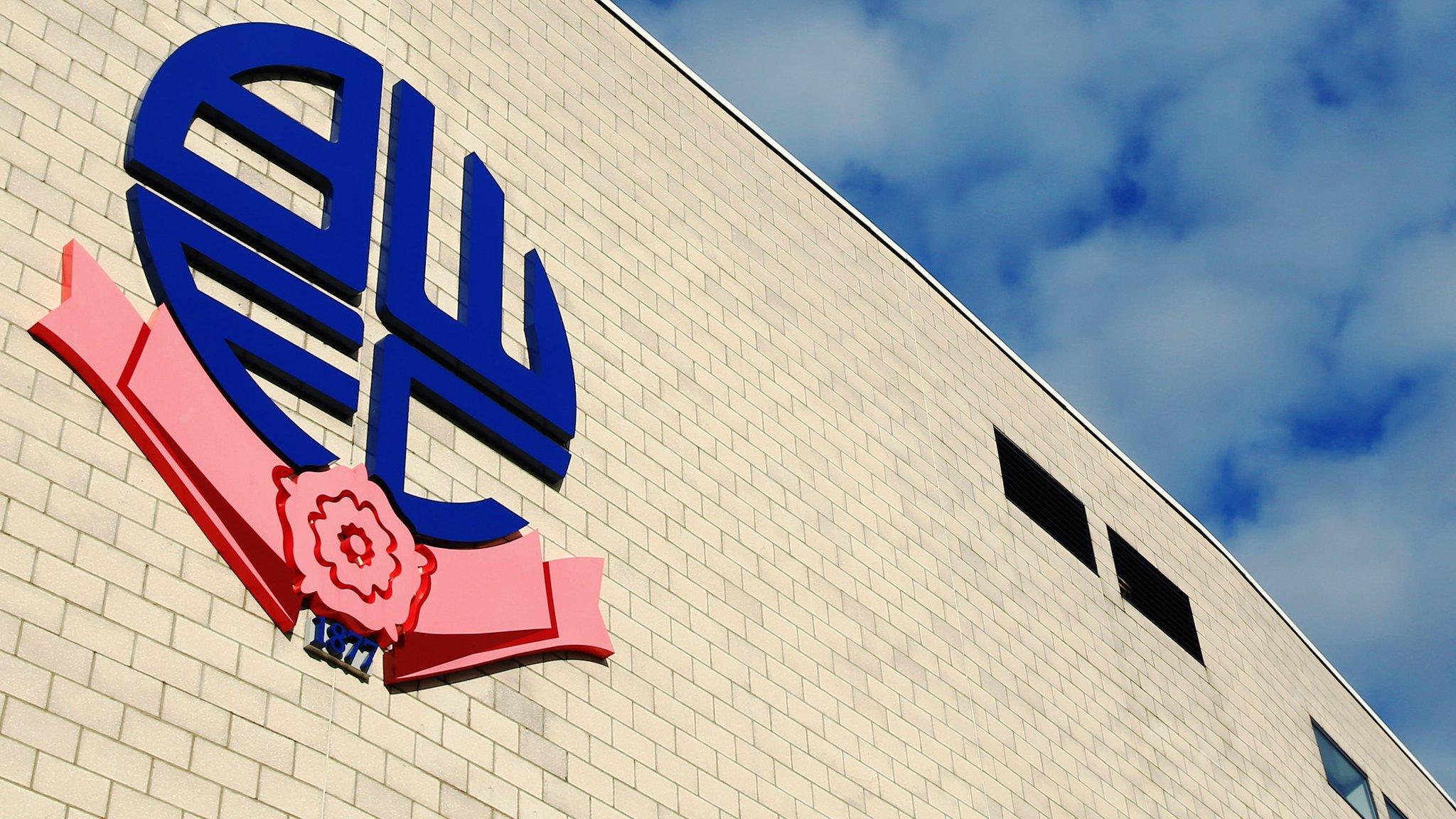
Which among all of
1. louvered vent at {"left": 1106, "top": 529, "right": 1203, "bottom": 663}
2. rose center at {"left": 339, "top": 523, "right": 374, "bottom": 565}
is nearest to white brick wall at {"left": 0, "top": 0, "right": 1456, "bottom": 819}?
louvered vent at {"left": 1106, "top": 529, "right": 1203, "bottom": 663}

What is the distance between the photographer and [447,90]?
18453 millimetres

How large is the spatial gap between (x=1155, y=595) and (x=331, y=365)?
16287 mm

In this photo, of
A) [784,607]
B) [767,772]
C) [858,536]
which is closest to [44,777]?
[767,772]

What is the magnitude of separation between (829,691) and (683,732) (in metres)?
2.64

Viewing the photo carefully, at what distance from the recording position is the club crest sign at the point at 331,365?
1324 centimetres

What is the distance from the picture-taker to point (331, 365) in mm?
14883

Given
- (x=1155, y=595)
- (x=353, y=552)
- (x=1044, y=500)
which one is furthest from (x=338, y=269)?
(x=1155, y=595)

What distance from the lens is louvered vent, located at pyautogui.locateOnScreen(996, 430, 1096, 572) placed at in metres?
25.1

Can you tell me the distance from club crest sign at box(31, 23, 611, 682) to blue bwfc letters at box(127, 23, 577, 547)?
0.02 m

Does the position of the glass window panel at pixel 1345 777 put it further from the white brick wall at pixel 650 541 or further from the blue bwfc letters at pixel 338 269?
the blue bwfc letters at pixel 338 269

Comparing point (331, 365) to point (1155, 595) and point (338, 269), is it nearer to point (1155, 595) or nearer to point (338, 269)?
point (338, 269)

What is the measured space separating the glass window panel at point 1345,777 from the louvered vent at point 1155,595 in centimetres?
435

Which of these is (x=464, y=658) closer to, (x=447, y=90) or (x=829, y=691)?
(x=829, y=691)

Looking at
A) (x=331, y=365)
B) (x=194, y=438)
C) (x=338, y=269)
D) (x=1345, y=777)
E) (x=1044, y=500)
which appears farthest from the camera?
(x=1345, y=777)
